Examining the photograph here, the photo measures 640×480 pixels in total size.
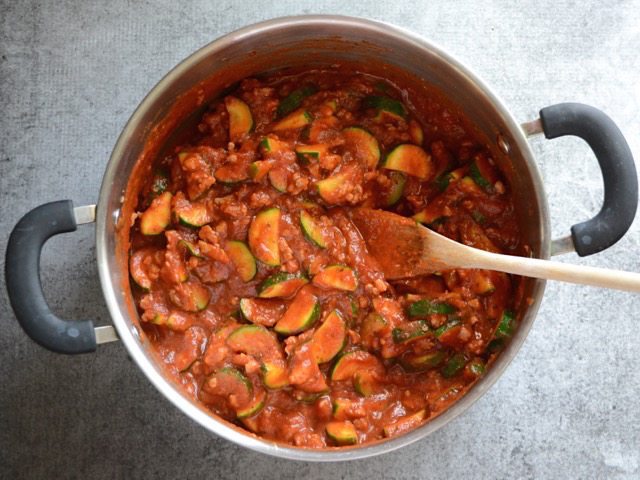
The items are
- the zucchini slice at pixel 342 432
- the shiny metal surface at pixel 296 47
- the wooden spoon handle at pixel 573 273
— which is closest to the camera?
the wooden spoon handle at pixel 573 273

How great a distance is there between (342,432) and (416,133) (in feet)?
2.92

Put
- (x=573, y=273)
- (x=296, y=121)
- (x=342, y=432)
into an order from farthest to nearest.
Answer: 1. (x=296, y=121)
2. (x=342, y=432)
3. (x=573, y=273)

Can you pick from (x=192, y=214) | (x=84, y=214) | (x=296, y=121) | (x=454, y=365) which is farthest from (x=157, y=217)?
(x=454, y=365)

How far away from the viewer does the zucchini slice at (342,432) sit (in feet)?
6.49

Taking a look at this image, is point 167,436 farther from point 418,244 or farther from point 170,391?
point 418,244

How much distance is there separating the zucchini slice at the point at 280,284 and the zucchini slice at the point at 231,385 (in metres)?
0.23

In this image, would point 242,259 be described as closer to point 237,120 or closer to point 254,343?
point 254,343

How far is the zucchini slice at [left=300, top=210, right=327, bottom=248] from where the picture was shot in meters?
2.06

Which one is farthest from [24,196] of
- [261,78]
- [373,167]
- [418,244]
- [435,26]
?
[435,26]

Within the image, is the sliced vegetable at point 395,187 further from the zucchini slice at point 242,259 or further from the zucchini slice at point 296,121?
the zucchini slice at point 242,259

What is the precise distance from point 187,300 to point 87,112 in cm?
72

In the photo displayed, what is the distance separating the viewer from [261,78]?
2.18 m

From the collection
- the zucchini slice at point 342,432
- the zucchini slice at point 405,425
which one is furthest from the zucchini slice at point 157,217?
the zucchini slice at point 405,425

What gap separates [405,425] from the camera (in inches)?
78.7
